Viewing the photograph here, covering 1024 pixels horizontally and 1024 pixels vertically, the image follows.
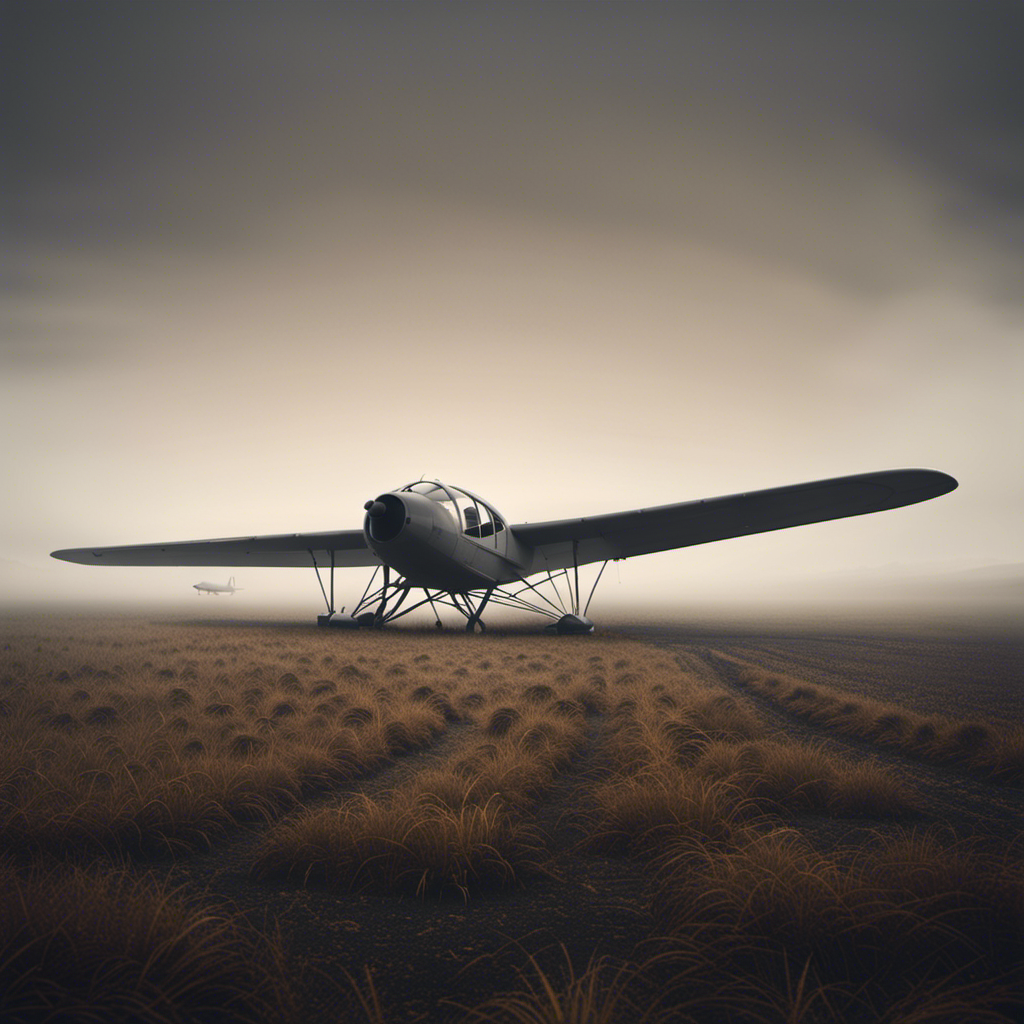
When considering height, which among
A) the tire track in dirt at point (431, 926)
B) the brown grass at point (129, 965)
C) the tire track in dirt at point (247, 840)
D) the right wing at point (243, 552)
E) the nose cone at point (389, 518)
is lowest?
the tire track in dirt at point (247, 840)

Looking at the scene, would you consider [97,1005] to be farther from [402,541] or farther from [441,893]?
[402,541]

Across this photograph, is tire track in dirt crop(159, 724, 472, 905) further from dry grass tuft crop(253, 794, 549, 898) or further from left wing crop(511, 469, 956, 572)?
left wing crop(511, 469, 956, 572)

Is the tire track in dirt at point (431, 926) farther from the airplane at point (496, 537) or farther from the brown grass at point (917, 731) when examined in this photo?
the airplane at point (496, 537)

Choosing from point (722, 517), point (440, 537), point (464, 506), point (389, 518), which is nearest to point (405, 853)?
point (389, 518)

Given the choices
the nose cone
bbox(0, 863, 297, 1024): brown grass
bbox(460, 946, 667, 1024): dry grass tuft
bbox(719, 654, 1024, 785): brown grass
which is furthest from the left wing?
bbox(0, 863, 297, 1024): brown grass

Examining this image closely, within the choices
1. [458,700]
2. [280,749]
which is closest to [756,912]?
[280,749]

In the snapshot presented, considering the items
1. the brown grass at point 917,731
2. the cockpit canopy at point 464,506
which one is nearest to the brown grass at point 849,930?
the brown grass at point 917,731
